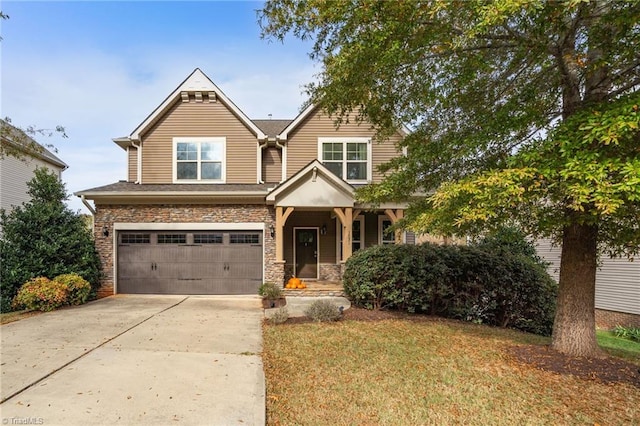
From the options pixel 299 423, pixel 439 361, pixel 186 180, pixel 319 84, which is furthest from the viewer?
pixel 186 180

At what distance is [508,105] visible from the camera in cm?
515

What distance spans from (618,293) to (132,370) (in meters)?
16.3

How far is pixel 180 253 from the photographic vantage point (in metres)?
12.1

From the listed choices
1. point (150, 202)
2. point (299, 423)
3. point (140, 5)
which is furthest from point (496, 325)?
point (140, 5)

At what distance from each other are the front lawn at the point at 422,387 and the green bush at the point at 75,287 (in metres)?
6.98

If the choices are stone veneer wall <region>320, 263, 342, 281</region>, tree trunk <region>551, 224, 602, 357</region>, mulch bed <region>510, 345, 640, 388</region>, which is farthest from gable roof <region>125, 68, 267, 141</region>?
mulch bed <region>510, 345, 640, 388</region>

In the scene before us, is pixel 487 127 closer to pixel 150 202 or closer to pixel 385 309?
pixel 385 309

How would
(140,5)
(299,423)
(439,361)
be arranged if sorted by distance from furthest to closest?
(140,5) → (439,361) → (299,423)

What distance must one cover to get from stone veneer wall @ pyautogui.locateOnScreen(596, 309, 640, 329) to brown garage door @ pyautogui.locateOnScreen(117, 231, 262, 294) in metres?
13.5

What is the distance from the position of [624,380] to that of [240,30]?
10.3m

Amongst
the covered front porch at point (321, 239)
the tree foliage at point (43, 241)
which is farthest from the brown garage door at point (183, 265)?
the covered front porch at point (321, 239)

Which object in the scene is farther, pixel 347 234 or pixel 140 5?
pixel 347 234

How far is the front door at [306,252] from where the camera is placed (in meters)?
14.1

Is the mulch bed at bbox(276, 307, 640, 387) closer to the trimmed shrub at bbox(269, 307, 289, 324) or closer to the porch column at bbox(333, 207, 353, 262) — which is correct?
the trimmed shrub at bbox(269, 307, 289, 324)
